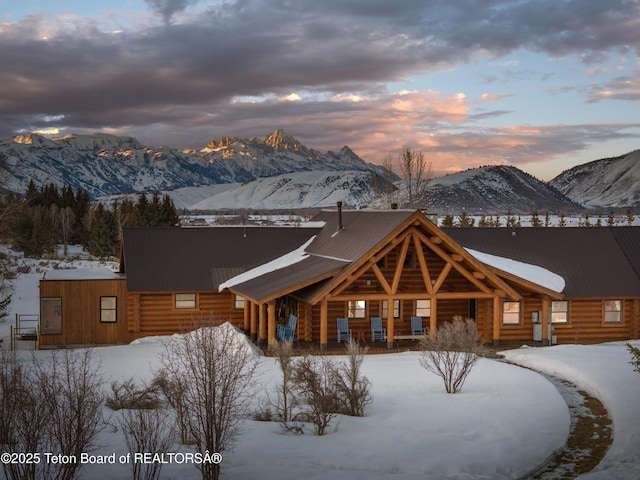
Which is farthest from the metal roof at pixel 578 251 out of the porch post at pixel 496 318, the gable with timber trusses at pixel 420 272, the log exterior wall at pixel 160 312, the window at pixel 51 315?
the window at pixel 51 315

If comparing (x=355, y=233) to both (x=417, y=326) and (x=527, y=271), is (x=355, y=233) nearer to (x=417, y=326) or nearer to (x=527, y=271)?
(x=417, y=326)

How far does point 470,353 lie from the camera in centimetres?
1917

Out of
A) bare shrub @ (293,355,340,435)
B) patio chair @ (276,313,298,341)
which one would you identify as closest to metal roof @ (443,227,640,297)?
patio chair @ (276,313,298,341)

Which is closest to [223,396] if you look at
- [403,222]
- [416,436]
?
[416,436]

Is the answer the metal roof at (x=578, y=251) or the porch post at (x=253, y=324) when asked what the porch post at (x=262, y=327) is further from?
the metal roof at (x=578, y=251)

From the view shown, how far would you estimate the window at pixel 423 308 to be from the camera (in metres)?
28.4

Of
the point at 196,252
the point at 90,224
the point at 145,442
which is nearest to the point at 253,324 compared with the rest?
the point at 196,252

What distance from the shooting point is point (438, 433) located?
14820 mm

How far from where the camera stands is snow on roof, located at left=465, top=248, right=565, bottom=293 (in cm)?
2677

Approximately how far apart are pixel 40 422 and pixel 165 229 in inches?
841

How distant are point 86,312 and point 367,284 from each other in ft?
36.4

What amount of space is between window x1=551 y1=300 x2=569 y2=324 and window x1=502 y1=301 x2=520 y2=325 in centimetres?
151

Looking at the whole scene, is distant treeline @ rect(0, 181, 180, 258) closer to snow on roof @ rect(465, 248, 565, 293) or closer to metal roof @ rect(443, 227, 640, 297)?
metal roof @ rect(443, 227, 640, 297)

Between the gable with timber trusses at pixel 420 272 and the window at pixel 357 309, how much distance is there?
1903mm
